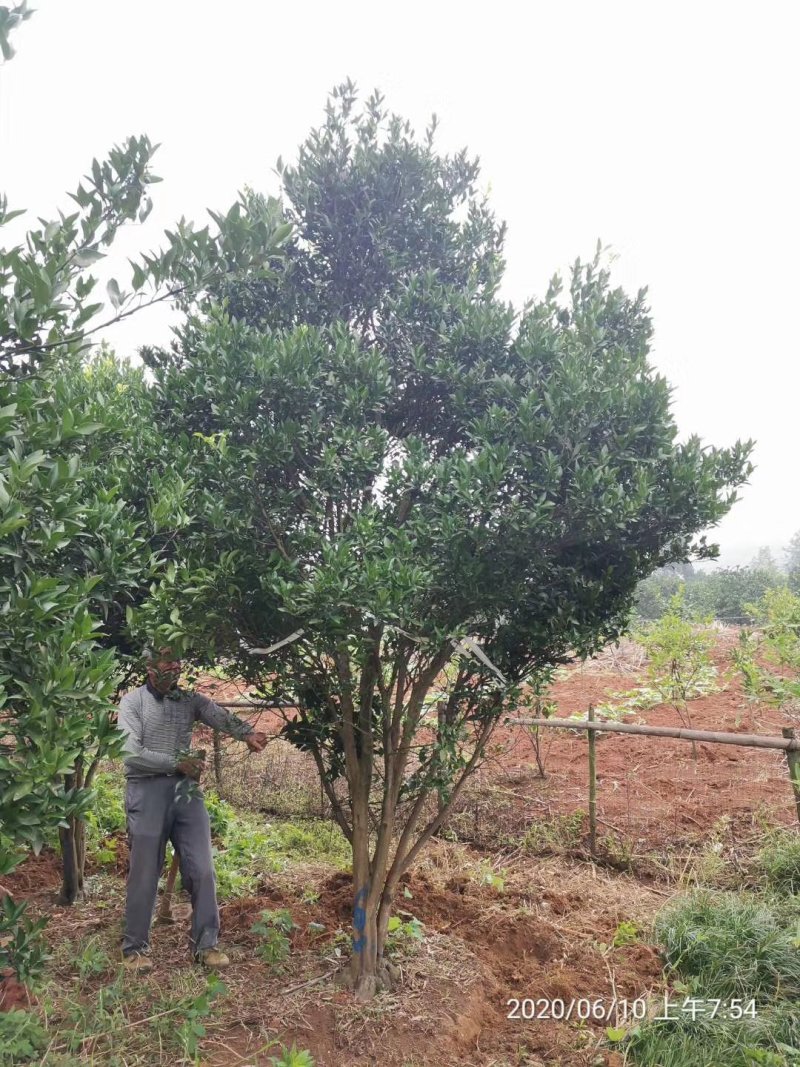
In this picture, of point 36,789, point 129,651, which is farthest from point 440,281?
point 36,789

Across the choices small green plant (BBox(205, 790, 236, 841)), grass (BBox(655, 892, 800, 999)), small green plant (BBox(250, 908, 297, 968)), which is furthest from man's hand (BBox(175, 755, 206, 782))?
grass (BBox(655, 892, 800, 999))

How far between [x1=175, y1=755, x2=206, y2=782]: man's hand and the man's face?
47cm

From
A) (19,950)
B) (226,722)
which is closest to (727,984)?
(226,722)

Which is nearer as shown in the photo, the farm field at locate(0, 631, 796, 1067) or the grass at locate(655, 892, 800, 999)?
the farm field at locate(0, 631, 796, 1067)

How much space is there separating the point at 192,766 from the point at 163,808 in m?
0.50

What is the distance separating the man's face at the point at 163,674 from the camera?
13.5 feet

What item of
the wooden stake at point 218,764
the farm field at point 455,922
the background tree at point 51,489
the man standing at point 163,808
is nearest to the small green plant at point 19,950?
the background tree at point 51,489

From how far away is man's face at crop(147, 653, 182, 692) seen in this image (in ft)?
13.5

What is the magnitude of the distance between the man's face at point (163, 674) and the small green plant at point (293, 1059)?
1.93 m

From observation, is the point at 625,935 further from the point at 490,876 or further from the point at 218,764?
the point at 218,764

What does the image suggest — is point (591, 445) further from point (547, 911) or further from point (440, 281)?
point (547, 911)

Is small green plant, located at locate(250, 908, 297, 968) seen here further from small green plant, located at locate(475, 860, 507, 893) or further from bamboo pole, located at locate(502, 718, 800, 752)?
bamboo pole, located at locate(502, 718, 800, 752)

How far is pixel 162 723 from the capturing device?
448 centimetres

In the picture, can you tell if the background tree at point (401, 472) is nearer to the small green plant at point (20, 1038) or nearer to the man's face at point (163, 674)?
the man's face at point (163, 674)
